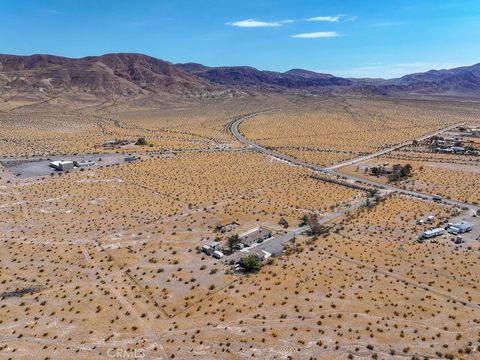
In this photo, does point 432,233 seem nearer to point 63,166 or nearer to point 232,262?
point 232,262

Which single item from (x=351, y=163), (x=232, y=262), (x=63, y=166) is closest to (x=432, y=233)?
(x=232, y=262)

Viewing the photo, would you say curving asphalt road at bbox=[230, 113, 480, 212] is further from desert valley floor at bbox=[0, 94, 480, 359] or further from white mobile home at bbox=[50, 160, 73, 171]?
white mobile home at bbox=[50, 160, 73, 171]

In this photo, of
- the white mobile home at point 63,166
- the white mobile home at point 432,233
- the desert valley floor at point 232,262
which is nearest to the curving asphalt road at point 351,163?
the desert valley floor at point 232,262

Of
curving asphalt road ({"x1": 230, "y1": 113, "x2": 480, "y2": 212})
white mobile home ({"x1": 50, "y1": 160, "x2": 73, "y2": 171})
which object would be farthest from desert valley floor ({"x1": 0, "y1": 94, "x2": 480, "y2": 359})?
white mobile home ({"x1": 50, "y1": 160, "x2": 73, "y2": 171})

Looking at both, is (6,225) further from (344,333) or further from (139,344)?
(344,333)

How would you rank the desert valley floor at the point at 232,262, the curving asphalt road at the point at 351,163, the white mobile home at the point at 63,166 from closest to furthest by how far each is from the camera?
the desert valley floor at the point at 232,262 → the curving asphalt road at the point at 351,163 → the white mobile home at the point at 63,166

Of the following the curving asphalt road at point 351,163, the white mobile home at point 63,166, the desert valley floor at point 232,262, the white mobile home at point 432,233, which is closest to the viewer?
the desert valley floor at point 232,262

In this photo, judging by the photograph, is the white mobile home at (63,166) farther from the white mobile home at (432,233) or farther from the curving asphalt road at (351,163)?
the white mobile home at (432,233)

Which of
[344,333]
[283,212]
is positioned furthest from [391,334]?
[283,212]
